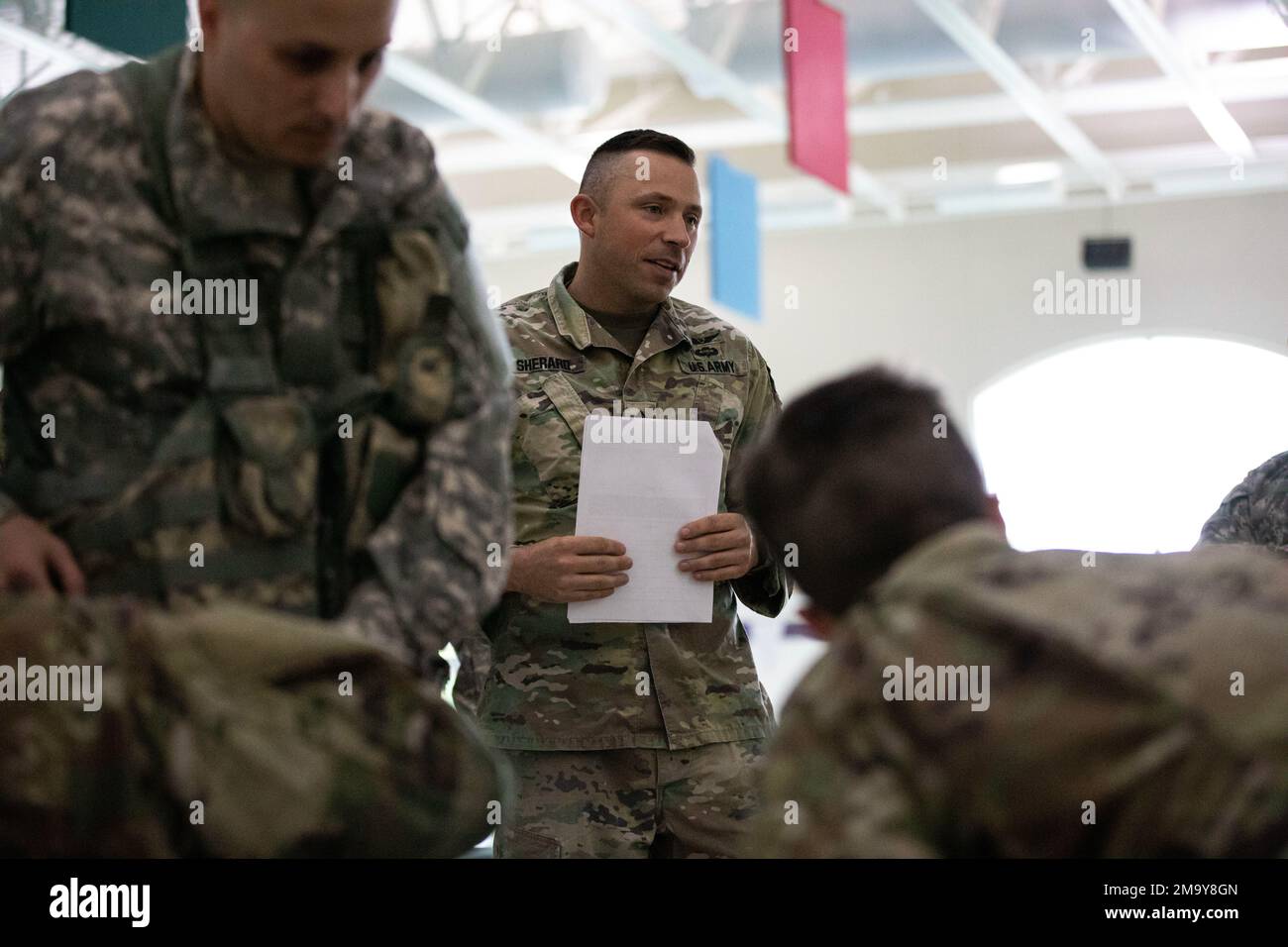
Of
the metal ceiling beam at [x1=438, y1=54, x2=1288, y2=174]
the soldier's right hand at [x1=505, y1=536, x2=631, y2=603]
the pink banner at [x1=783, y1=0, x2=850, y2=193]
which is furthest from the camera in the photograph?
the metal ceiling beam at [x1=438, y1=54, x2=1288, y2=174]

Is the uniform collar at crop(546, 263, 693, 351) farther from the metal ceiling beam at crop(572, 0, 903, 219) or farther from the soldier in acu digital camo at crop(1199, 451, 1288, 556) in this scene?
the metal ceiling beam at crop(572, 0, 903, 219)

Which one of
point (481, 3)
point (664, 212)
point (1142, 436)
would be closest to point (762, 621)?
point (1142, 436)

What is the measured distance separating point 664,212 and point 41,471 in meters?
1.35

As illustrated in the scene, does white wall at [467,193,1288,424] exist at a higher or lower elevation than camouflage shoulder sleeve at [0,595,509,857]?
higher

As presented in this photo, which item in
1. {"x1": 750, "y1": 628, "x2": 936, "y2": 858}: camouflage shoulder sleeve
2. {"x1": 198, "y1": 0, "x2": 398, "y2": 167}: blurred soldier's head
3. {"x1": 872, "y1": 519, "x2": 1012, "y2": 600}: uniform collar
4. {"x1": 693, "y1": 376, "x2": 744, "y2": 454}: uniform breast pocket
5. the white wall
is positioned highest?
the white wall

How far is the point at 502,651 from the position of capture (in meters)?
2.30

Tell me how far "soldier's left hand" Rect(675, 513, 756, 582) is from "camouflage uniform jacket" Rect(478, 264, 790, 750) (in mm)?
84

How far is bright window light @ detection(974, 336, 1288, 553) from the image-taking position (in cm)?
928

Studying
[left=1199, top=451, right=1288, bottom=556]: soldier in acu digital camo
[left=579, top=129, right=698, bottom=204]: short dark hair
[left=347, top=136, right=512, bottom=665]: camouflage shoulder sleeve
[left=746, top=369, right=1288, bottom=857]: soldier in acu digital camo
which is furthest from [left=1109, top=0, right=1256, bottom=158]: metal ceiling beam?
[left=746, top=369, right=1288, bottom=857]: soldier in acu digital camo

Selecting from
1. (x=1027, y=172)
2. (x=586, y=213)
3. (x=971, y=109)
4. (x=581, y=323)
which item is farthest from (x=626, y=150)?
(x=1027, y=172)

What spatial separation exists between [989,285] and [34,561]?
31.0ft

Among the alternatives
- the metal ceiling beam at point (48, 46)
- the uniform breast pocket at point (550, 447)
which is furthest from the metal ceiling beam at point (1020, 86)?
the uniform breast pocket at point (550, 447)

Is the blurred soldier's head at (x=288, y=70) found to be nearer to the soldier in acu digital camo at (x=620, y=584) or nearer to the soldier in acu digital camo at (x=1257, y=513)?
the soldier in acu digital camo at (x=620, y=584)

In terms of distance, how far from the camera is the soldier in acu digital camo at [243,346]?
1316 mm
